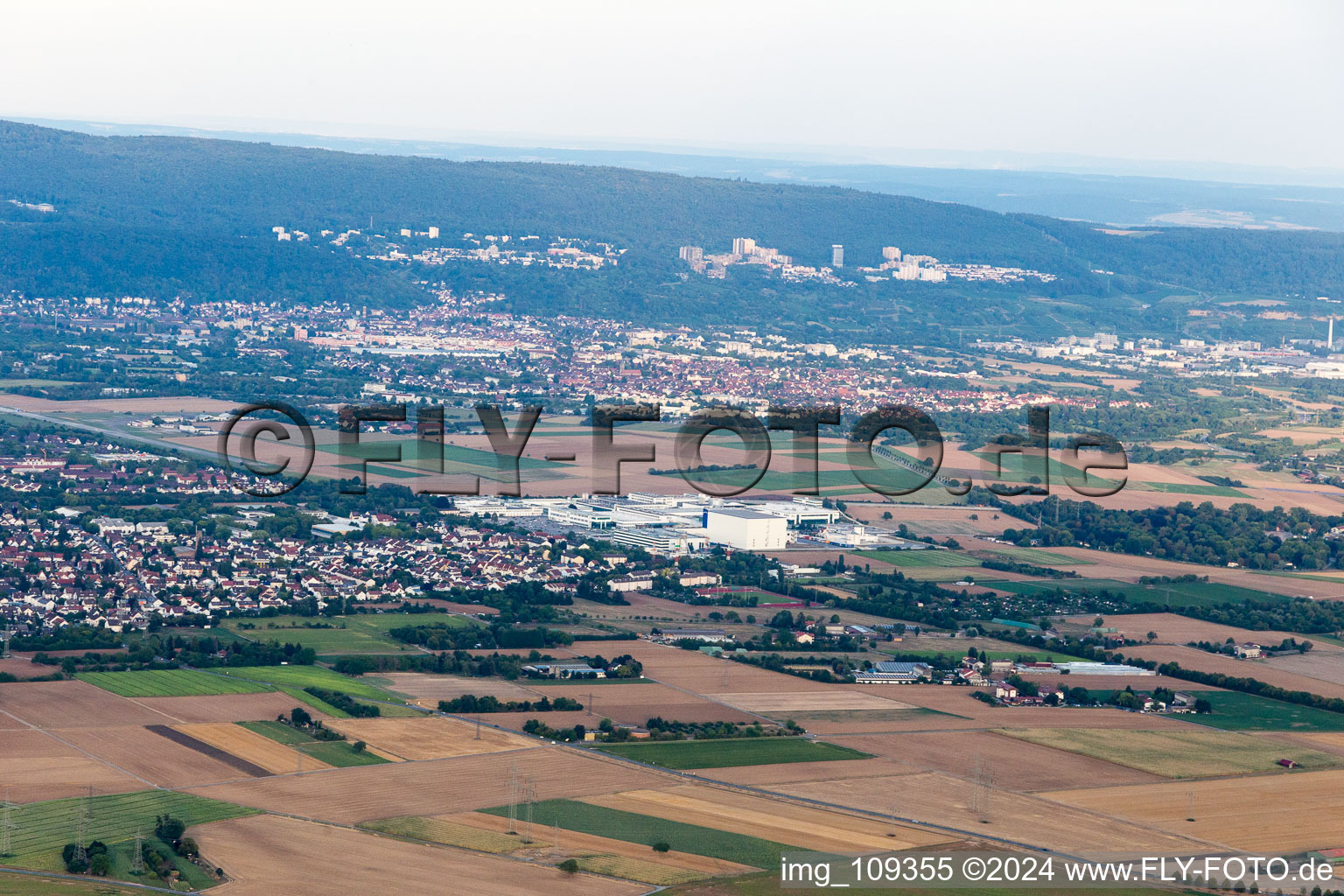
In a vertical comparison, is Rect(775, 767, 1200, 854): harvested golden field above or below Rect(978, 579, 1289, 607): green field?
below

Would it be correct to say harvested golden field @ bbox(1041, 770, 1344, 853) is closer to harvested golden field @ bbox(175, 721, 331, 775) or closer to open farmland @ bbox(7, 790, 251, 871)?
harvested golden field @ bbox(175, 721, 331, 775)

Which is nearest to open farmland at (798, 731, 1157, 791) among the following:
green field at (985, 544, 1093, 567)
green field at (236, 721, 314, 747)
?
green field at (236, 721, 314, 747)

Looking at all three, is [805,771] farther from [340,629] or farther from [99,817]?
[340,629]

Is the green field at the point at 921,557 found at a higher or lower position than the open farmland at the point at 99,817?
higher

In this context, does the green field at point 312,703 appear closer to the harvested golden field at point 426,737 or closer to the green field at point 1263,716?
the harvested golden field at point 426,737

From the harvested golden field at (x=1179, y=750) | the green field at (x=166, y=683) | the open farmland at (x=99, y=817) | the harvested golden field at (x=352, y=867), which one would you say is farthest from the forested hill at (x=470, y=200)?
the harvested golden field at (x=352, y=867)

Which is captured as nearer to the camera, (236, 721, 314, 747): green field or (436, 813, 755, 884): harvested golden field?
(436, 813, 755, 884): harvested golden field
